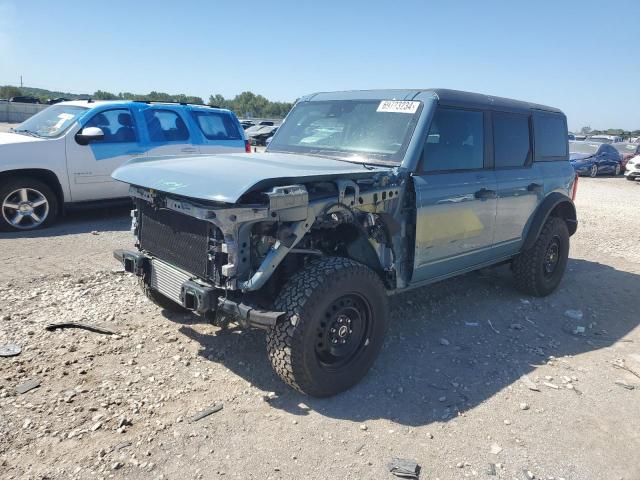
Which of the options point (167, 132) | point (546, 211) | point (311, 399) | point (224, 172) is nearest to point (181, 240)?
point (224, 172)

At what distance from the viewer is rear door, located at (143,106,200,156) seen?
8.34 meters

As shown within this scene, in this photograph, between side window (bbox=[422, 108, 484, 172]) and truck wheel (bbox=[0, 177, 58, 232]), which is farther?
truck wheel (bbox=[0, 177, 58, 232])

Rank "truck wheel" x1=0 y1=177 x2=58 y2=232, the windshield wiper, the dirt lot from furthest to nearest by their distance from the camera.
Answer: the windshield wiper → "truck wheel" x1=0 y1=177 x2=58 y2=232 → the dirt lot

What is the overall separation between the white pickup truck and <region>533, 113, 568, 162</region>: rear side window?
17.9 ft

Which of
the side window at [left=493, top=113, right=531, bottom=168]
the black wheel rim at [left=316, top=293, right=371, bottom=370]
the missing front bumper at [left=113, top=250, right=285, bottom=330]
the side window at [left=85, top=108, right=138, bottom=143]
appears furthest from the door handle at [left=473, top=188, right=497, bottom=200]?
the side window at [left=85, top=108, right=138, bottom=143]

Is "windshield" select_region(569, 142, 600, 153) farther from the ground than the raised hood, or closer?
closer

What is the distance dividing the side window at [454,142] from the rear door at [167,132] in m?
5.41

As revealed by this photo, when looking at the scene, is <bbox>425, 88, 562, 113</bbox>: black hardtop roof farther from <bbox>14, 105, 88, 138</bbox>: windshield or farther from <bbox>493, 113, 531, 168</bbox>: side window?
<bbox>14, 105, 88, 138</bbox>: windshield

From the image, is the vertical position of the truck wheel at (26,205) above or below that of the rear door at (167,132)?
below

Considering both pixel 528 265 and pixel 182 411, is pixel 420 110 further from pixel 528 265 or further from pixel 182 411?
pixel 182 411

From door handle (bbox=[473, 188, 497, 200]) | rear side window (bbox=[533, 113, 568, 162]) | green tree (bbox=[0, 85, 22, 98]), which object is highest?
green tree (bbox=[0, 85, 22, 98])

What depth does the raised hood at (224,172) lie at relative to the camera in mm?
2949

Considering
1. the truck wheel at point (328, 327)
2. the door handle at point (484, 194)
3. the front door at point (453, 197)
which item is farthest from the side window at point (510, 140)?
the truck wheel at point (328, 327)

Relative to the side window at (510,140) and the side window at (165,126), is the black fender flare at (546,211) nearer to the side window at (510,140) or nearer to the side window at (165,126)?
the side window at (510,140)
